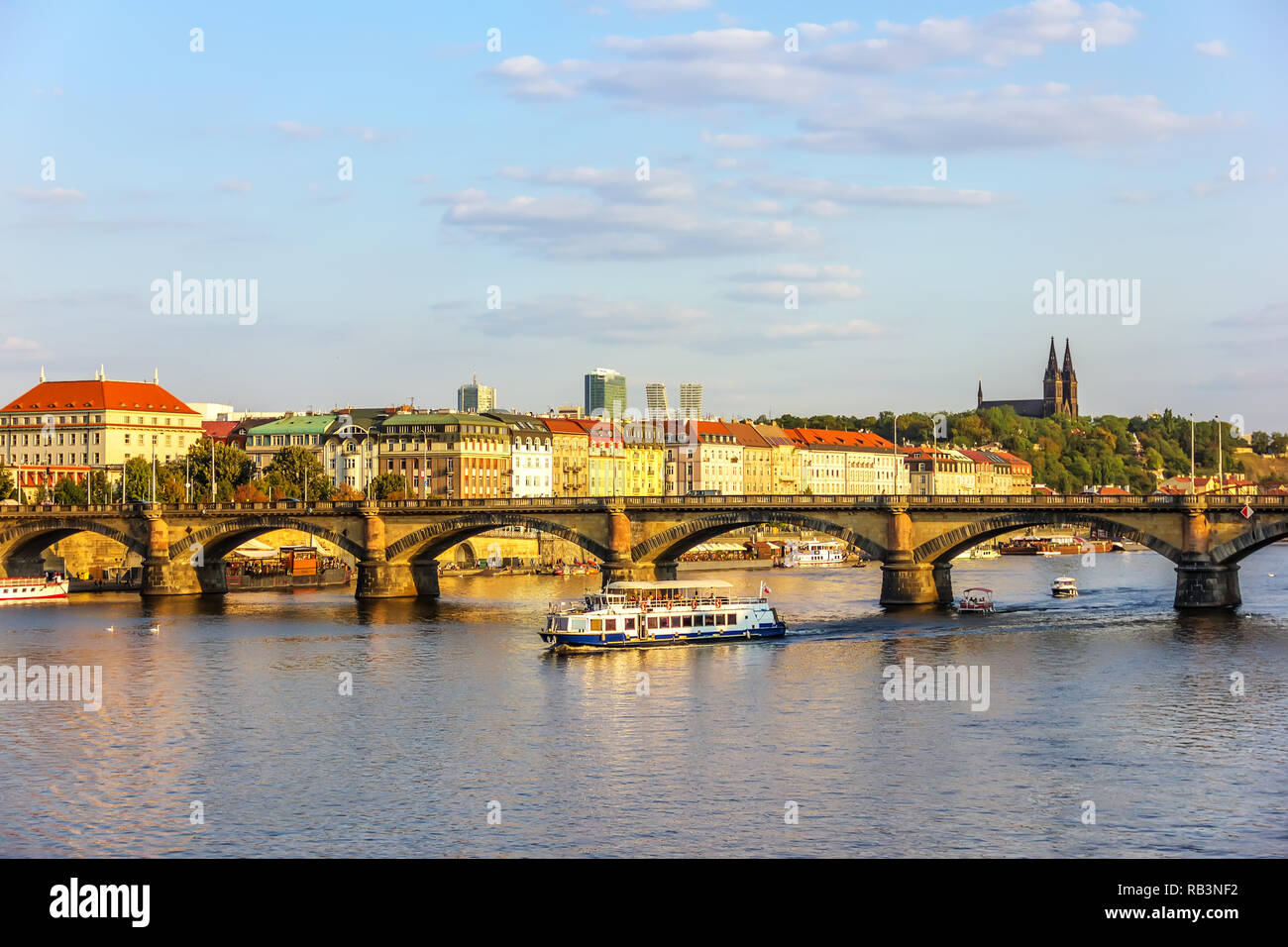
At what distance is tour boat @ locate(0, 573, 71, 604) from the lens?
409 ft

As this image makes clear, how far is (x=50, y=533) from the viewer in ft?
446

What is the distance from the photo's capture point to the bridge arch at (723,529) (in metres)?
108

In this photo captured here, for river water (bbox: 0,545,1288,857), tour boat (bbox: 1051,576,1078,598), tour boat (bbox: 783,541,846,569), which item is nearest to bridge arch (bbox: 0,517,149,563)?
river water (bbox: 0,545,1288,857)

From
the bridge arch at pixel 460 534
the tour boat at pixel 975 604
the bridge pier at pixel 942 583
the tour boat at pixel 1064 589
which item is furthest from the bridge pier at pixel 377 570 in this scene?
the tour boat at pixel 1064 589

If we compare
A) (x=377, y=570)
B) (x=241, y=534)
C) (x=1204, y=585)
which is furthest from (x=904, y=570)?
(x=241, y=534)

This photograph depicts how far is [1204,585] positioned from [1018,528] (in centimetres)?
1200

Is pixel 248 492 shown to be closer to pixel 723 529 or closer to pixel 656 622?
pixel 723 529

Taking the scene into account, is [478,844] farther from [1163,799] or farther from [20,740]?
[20,740]

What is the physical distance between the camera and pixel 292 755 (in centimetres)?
5581

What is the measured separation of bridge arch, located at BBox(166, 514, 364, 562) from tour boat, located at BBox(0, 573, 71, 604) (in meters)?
8.95

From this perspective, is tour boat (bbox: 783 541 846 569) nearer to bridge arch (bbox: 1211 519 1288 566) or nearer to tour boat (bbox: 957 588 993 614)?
tour boat (bbox: 957 588 993 614)

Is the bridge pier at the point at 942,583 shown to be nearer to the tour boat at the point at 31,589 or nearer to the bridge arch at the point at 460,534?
the bridge arch at the point at 460,534

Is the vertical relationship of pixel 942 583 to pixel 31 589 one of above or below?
above

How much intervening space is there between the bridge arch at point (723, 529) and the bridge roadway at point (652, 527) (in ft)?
0.32
